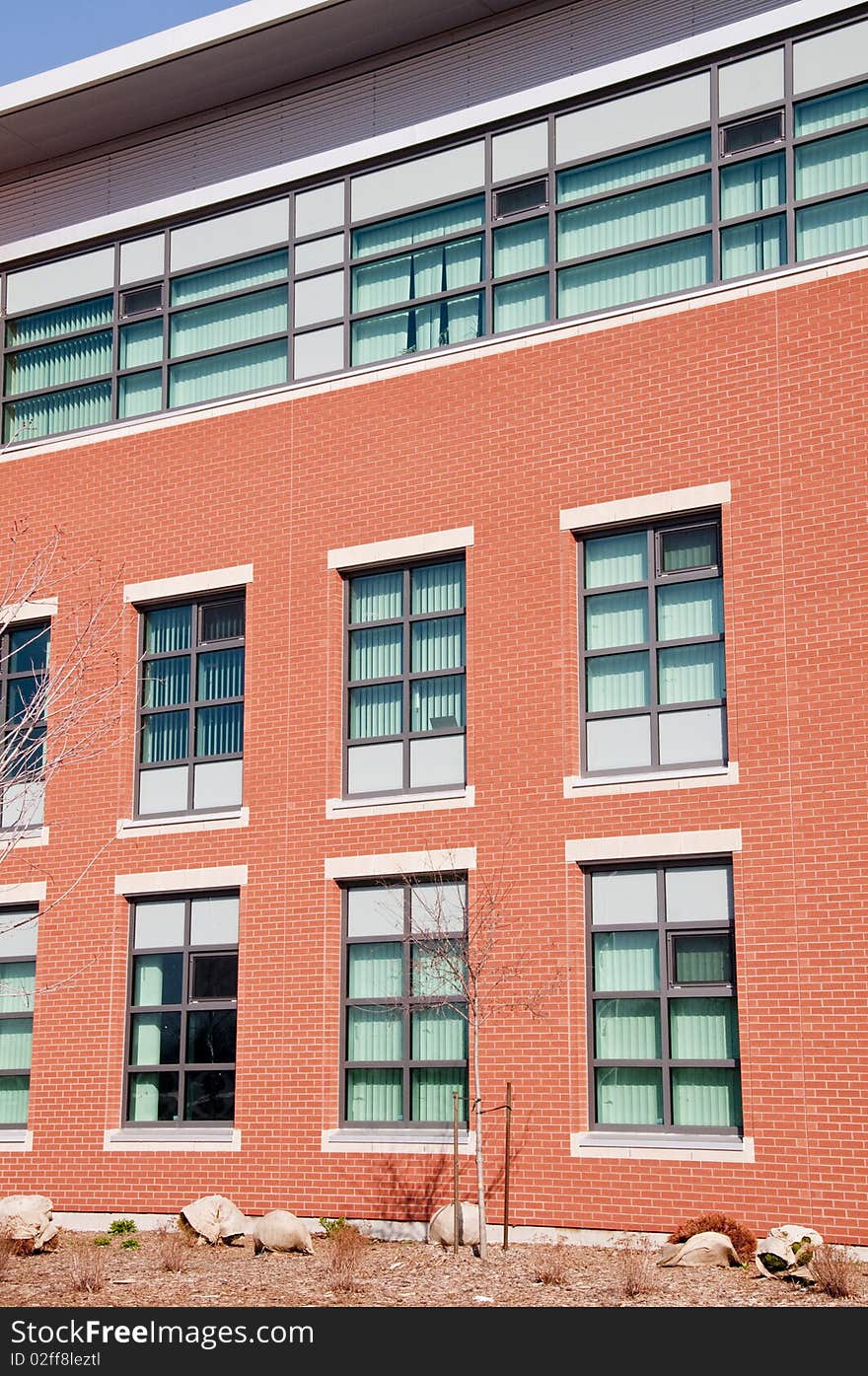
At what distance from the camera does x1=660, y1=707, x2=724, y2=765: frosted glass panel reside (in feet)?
60.4

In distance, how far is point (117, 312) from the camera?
2341 cm

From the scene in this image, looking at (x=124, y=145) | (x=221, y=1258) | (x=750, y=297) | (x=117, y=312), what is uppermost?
(x=124, y=145)

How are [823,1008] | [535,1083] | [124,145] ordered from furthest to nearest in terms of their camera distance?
[124,145] < [535,1083] < [823,1008]

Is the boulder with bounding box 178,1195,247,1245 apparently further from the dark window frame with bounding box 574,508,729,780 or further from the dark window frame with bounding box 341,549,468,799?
the dark window frame with bounding box 574,508,729,780

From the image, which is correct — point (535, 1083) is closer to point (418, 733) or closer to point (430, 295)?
point (418, 733)

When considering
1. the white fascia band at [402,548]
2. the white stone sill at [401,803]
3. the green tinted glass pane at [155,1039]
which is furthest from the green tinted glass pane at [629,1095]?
the white fascia band at [402,548]

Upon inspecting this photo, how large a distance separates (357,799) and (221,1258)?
17.7 feet

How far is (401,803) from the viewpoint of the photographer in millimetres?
20047

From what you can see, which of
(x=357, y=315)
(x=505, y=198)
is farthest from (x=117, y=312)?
(x=505, y=198)

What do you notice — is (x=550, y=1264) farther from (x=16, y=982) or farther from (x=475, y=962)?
(x=16, y=982)

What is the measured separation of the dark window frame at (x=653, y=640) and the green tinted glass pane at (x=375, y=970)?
10.4 feet

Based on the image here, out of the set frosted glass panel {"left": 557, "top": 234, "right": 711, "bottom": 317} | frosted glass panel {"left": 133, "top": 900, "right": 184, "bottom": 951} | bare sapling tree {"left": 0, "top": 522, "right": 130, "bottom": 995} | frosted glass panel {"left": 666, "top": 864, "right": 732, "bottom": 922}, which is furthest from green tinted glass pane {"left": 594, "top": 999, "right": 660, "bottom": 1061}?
frosted glass panel {"left": 557, "top": 234, "right": 711, "bottom": 317}

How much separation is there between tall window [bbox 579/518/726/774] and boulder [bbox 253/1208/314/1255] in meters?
5.76

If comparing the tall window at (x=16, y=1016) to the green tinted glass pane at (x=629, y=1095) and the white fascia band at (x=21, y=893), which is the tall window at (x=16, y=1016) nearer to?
the white fascia band at (x=21, y=893)
